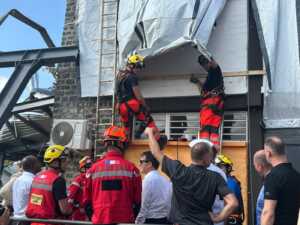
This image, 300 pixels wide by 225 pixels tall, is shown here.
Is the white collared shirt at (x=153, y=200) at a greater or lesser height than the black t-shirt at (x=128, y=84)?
lesser

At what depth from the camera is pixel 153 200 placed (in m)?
4.96

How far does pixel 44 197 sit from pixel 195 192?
1.93 metres

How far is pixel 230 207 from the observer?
3633mm

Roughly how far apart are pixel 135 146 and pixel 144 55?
5.89 feet

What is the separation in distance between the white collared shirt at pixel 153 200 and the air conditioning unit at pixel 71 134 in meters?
3.39

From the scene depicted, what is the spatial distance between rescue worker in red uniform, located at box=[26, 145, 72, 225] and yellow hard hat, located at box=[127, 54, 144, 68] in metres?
2.57

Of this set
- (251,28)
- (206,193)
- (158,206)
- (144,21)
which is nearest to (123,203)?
(158,206)

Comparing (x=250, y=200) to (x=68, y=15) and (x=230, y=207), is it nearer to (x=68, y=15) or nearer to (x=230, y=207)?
(x=230, y=207)

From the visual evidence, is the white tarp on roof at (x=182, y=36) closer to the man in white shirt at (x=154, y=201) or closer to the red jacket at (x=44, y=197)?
the man in white shirt at (x=154, y=201)

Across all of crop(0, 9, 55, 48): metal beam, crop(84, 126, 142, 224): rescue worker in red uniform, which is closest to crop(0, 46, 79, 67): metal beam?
crop(0, 9, 55, 48): metal beam

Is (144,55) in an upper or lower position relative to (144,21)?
lower

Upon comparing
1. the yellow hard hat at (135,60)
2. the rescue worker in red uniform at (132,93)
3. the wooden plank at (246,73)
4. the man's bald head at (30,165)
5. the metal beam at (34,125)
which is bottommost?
the man's bald head at (30,165)

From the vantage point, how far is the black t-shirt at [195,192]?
3.76 meters

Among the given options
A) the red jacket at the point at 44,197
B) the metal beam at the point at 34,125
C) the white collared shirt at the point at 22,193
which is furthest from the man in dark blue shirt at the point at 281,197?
the metal beam at the point at 34,125
